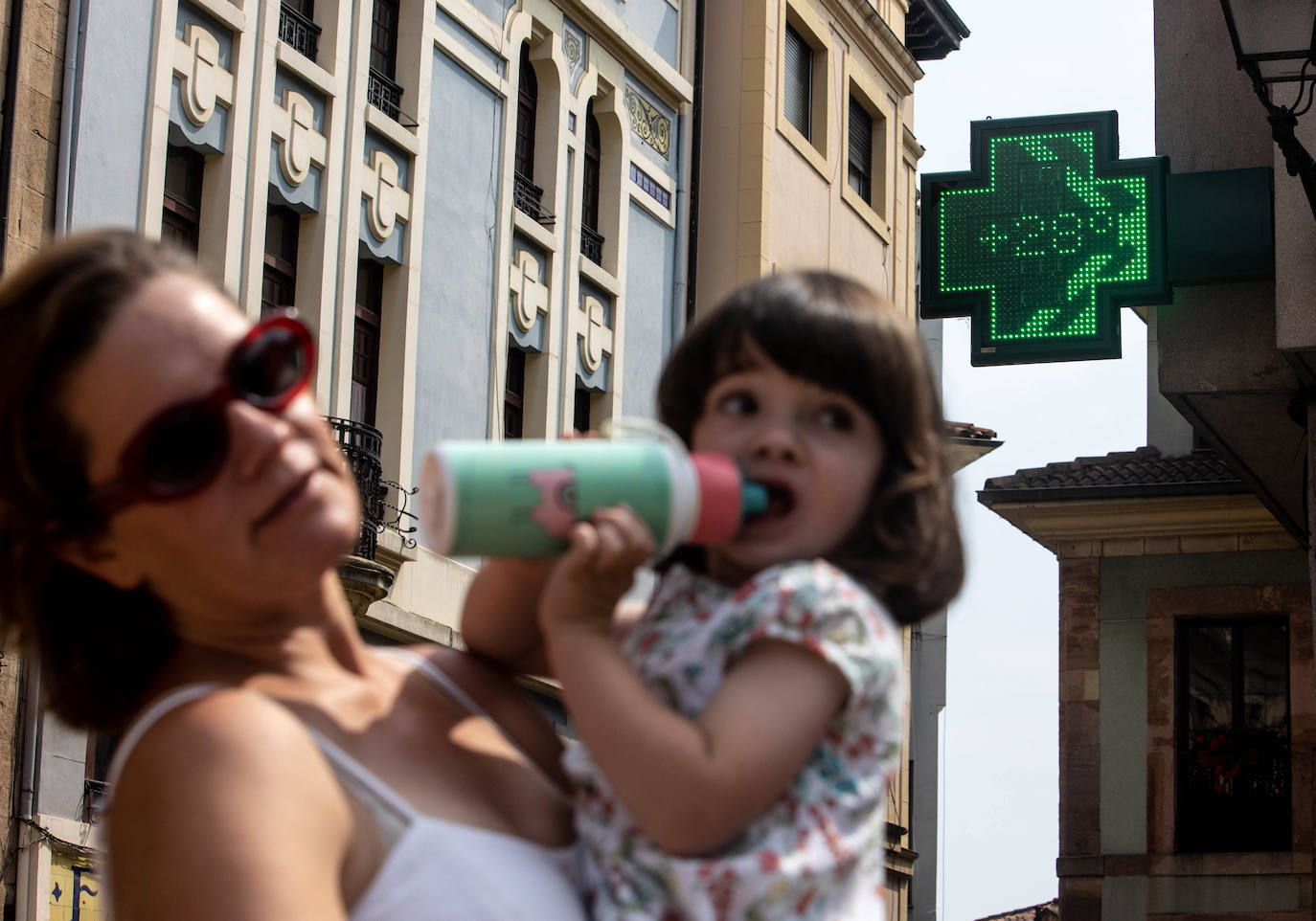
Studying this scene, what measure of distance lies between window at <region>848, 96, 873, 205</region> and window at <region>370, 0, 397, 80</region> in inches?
462

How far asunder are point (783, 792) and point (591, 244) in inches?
801

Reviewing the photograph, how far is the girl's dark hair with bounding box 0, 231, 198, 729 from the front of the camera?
82.0 inches

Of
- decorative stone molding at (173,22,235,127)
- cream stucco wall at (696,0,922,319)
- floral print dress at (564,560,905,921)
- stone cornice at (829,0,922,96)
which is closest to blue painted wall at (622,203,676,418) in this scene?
cream stucco wall at (696,0,922,319)

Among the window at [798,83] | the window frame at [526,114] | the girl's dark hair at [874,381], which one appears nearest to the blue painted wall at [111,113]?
the window frame at [526,114]

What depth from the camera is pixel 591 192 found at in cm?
2272

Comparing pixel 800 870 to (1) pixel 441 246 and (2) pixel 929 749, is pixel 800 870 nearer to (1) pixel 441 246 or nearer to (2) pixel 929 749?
(1) pixel 441 246

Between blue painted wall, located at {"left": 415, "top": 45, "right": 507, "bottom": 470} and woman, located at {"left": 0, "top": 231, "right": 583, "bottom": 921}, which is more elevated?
blue painted wall, located at {"left": 415, "top": 45, "right": 507, "bottom": 470}

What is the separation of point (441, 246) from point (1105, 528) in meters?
9.83

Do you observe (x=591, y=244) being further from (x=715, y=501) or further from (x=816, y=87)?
(x=715, y=501)

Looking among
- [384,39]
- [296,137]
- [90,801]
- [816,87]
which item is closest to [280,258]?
[296,137]

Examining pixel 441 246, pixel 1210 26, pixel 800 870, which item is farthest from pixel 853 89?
pixel 800 870

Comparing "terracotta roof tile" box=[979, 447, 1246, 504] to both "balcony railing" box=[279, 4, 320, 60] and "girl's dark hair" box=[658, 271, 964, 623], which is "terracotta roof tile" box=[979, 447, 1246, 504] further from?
"girl's dark hair" box=[658, 271, 964, 623]

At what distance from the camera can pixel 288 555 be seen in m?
2.14

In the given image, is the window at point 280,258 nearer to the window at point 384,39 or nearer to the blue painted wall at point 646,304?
the window at point 384,39
